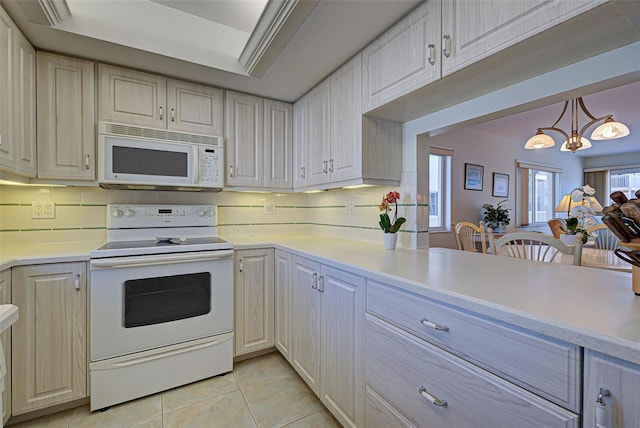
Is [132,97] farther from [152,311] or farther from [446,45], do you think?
[446,45]

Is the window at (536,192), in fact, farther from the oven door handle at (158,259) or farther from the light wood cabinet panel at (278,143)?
the oven door handle at (158,259)

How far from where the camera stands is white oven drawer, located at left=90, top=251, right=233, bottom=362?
162 cm

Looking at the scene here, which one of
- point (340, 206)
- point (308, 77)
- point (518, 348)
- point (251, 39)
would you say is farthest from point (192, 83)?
point (518, 348)

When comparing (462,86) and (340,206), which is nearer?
(462,86)

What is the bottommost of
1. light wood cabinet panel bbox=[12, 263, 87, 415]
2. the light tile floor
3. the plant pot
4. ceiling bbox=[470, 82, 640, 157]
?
the light tile floor

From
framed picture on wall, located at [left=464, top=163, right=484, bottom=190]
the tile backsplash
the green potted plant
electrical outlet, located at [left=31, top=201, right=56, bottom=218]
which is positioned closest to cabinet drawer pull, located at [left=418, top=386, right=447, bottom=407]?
the tile backsplash

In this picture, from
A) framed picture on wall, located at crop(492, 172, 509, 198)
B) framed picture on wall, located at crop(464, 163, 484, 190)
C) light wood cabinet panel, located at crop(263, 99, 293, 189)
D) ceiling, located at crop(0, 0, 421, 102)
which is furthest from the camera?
framed picture on wall, located at crop(492, 172, 509, 198)

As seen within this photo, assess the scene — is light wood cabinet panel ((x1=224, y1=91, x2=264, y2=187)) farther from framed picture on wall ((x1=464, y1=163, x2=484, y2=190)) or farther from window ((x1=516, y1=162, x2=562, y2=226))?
window ((x1=516, y1=162, x2=562, y2=226))

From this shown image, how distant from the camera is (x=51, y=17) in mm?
1424

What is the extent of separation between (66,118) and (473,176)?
187 inches

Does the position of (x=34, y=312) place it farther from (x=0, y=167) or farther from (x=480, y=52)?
(x=480, y=52)

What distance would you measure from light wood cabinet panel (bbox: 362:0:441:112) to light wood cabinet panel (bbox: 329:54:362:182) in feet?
0.31

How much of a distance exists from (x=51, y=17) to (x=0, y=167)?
0.78 meters

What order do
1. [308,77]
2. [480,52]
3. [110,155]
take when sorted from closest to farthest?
[480,52] < [110,155] < [308,77]
